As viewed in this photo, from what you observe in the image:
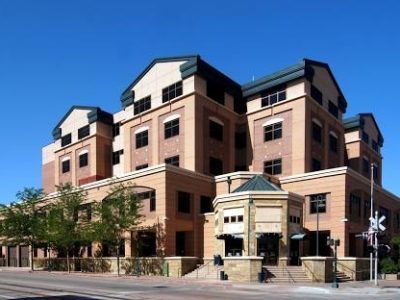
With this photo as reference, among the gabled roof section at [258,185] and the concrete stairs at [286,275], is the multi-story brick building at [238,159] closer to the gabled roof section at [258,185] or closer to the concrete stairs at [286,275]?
the gabled roof section at [258,185]

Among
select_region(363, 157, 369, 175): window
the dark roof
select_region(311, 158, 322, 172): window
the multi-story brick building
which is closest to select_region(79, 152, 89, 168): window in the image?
the multi-story brick building

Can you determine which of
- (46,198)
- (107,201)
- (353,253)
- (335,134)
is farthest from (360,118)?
(46,198)

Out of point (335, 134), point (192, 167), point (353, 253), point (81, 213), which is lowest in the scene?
point (353, 253)

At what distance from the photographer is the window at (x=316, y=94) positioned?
56838 mm

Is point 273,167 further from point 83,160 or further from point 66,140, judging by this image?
point 66,140

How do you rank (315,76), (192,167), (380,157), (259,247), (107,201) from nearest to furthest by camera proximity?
1. (259,247)
2. (107,201)
3. (192,167)
4. (315,76)
5. (380,157)

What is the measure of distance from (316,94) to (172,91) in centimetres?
1688

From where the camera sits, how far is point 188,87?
180 ft

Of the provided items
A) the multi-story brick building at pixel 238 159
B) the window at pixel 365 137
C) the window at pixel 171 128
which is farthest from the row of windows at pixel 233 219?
the window at pixel 365 137

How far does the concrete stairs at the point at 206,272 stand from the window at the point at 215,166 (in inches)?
625

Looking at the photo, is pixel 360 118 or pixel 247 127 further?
pixel 360 118

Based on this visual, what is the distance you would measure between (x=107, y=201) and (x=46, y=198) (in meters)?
18.0

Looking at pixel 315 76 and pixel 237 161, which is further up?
pixel 315 76

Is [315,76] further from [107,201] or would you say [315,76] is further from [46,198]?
[46,198]
